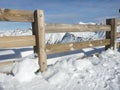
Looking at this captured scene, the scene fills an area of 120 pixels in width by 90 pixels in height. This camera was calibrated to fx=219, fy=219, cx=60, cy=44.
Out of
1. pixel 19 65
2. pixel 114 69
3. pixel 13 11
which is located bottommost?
pixel 114 69

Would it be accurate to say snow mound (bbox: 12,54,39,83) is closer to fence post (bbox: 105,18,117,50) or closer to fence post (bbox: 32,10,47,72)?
fence post (bbox: 32,10,47,72)

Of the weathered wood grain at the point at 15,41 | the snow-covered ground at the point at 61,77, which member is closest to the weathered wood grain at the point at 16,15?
the weathered wood grain at the point at 15,41

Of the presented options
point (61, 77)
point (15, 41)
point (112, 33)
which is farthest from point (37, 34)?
point (112, 33)

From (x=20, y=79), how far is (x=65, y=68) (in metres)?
1.30

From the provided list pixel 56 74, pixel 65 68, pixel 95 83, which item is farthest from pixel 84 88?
pixel 65 68

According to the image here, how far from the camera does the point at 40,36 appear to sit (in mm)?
5422

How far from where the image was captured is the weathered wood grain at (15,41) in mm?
4801

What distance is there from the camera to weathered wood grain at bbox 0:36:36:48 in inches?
189

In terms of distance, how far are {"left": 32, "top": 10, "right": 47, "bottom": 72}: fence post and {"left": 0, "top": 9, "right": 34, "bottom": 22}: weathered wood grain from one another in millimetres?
147

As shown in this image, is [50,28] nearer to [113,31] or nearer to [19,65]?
[19,65]

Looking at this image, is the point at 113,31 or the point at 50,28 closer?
the point at 50,28

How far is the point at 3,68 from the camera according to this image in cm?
488

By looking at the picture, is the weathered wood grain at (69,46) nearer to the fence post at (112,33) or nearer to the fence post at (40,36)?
the fence post at (112,33)

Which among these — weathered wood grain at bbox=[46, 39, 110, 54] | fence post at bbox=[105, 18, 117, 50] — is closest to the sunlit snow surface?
weathered wood grain at bbox=[46, 39, 110, 54]
